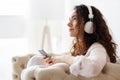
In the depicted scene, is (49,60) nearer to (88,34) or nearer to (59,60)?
(59,60)

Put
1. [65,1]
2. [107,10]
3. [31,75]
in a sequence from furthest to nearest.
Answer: [65,1] → [107,10] → [31,75]

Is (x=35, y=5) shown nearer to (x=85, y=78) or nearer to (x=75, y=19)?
(x=75, y=19)

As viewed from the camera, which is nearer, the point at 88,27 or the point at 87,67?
the point at 87,67

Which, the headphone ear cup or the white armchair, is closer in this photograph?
the white armchair

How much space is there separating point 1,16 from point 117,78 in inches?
60.4

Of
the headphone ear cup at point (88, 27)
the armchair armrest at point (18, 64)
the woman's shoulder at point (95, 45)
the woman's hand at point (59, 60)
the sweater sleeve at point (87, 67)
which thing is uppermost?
the headphone ear cup at point (88, 27)

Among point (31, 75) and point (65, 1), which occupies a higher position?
point (65, 1)

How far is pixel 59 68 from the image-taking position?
1274 millimetres

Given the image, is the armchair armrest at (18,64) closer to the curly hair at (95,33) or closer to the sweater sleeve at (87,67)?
the curly hair at (95,33)


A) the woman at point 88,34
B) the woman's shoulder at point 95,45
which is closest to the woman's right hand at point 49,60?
the woman at point 88,34

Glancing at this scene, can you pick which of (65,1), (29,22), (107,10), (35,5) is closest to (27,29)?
(29,22)

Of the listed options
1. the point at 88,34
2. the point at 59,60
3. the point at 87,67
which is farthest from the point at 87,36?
the point at 87,67

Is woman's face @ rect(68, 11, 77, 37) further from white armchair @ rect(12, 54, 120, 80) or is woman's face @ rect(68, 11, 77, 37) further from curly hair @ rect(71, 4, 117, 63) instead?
white armchair @ rect(12, 54, 120, 80)

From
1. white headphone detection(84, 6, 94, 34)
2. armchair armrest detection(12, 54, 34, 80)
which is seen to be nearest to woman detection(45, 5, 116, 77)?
white headphone detection(84, 6, 94, 34)
